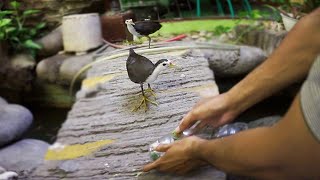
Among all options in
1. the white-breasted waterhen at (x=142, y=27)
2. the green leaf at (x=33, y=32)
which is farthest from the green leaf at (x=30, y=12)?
the white-breasted waterhen at (x=142, y=27)

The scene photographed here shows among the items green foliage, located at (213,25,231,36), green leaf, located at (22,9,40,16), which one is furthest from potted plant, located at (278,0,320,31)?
green leaf, located at (22,9,40,16)

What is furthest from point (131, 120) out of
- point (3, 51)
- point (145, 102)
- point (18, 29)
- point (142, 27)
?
point (3, 51)

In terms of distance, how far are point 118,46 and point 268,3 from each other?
0.84 feet

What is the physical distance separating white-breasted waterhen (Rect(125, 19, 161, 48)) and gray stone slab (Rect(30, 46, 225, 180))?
0.13 feet

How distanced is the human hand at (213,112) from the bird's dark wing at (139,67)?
8 centimetres

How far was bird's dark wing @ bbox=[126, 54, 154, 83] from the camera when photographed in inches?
22.2

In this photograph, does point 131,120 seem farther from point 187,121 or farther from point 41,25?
point 41,25

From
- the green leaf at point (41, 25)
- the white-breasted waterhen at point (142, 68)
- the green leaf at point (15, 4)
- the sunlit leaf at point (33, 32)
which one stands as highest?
the green leaf at point (15, 4)

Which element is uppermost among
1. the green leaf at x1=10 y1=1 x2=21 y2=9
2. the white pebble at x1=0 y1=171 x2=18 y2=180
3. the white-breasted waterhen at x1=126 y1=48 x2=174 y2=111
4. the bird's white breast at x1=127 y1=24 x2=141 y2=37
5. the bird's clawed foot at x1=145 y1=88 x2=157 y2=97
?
the green leaf at x1=10 y1=1 x2=21 y2=9

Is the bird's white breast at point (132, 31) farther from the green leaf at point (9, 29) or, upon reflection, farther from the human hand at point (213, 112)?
the green leaf at point (9, 29)

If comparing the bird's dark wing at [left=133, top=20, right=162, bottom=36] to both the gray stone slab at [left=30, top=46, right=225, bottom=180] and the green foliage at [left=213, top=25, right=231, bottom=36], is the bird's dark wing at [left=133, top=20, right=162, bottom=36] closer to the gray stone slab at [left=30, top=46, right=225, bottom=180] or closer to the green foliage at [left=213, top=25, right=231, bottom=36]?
the gray stone slab at [left=30, top=46, right=225, bottom=180]

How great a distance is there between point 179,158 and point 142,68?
13 centimetres

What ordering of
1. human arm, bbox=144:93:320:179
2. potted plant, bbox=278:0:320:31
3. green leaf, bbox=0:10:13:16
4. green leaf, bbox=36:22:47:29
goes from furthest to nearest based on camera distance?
green leaf, bbox=36:22:47:29 → green leaf, bbox=0:10:13:16 → potted plant, bbox=278:0:320:31 → human arm, bbox=144:93:320:179

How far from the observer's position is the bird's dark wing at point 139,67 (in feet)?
1.85
